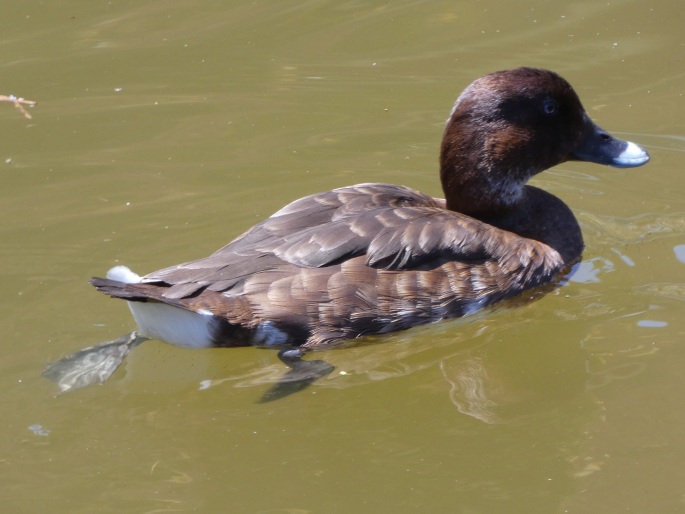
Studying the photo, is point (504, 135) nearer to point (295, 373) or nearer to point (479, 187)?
point (479, 187)

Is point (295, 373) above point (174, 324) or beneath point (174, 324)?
beneath

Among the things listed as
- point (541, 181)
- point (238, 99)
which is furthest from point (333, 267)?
point (238, 99)

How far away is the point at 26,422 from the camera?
463 centimetres

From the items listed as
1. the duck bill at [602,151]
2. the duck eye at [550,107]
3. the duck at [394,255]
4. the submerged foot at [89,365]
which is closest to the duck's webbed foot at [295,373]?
→ the duck at [394,255]

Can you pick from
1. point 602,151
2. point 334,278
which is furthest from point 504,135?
point 334,278

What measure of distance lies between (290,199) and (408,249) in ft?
5.02

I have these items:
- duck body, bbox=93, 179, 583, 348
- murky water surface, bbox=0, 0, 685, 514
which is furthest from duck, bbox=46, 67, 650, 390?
murky water surface, bbox=0, 0, 685, 514

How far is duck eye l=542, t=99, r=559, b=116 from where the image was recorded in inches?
228

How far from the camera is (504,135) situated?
576 centimetres

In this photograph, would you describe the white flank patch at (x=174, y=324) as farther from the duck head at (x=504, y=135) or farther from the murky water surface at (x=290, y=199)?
the duck head at (x=504, y=135)

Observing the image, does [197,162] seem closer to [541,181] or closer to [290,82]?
[290,82]

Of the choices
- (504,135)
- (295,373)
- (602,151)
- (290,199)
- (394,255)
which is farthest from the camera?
(290,199)

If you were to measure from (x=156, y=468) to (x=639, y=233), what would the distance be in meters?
3.03

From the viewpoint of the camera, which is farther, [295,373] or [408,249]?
[408,249]
